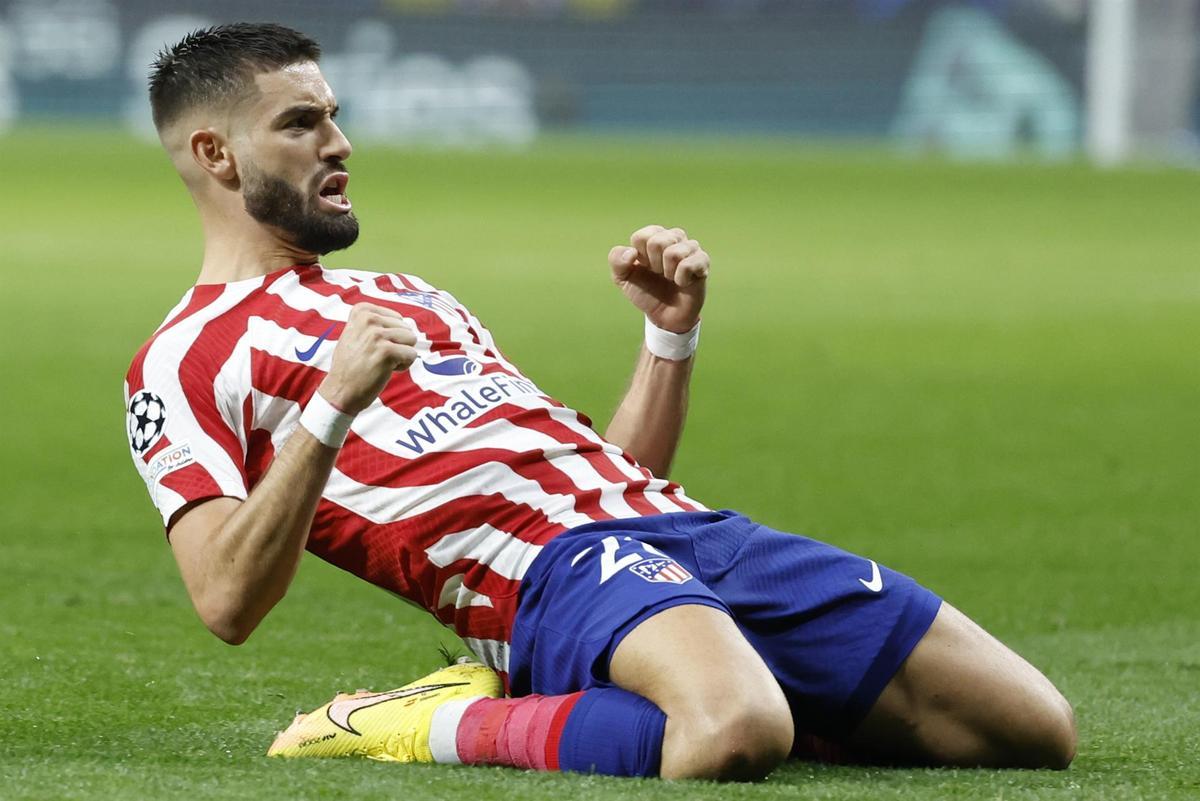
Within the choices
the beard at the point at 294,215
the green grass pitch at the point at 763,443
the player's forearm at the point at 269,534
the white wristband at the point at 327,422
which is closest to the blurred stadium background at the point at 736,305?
the green grass pitch at the point at 763,443

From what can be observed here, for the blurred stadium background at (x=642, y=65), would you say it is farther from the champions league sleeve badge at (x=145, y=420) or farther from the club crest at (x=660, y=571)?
the club crest at (x=660, y=571)

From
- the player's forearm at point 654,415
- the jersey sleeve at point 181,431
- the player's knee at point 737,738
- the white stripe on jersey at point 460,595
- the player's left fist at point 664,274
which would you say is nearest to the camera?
the player's knee at point 737,738

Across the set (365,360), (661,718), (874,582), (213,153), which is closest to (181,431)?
(365,360)

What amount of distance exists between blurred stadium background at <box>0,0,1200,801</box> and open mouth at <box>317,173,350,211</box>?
99cm

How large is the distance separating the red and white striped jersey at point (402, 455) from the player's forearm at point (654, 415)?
1.39 ft

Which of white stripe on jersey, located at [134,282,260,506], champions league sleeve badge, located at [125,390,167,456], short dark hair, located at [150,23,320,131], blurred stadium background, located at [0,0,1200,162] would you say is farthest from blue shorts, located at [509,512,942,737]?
blurred stadium background, located at [0,0,1200,162]

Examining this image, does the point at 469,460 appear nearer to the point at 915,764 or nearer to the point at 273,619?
the point at 915,764

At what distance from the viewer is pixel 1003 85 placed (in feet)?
114

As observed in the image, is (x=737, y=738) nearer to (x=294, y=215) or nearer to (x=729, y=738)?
(x=729, y=738)

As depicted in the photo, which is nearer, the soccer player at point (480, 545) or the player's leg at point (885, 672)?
the soccer player at point (480, 545)

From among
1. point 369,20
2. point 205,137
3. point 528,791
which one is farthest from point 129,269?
point 369,20

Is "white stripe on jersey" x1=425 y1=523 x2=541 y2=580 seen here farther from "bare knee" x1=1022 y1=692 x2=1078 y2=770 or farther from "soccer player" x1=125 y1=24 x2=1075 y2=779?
"bare knee" x1=1022 y1=692 x2=1078 y2=770

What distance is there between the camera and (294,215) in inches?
157

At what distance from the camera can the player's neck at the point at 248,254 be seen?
4012 mm
